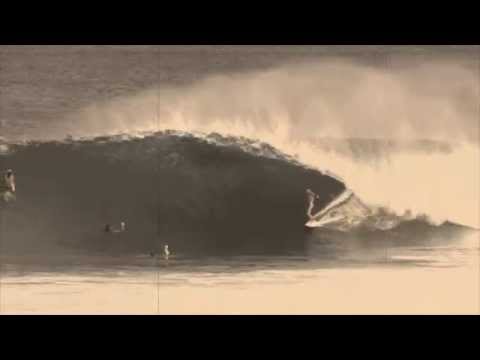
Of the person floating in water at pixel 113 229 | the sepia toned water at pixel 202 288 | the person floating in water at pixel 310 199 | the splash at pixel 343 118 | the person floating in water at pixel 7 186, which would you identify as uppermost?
the splash at pixel 343 118

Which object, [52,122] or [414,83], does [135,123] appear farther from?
[414,83]

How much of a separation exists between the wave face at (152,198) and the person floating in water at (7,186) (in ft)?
0.13

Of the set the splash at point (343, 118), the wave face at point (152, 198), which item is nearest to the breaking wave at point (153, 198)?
the wave face at point (152, 198)

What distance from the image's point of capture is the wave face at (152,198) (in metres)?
6.88

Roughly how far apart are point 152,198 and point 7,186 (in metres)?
0.92

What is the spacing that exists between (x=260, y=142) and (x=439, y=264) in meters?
1.37

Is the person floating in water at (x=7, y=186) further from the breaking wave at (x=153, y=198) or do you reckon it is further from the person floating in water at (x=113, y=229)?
the person floating in water at (x=113, y=229)

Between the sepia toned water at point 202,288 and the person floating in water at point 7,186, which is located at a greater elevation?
the person floating in water at point 7,186

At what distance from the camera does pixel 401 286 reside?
6.88 metres

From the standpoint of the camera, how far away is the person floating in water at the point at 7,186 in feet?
22.6

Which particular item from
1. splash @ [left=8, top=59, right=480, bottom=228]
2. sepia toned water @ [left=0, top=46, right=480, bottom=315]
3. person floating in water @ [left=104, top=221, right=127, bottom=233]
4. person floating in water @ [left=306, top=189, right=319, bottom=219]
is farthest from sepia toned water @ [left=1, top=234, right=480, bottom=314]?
splash @ [left=8, top=59, right=480, bottom=228]

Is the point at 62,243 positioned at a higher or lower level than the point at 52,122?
lower

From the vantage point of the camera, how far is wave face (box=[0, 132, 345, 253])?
22.6ft
